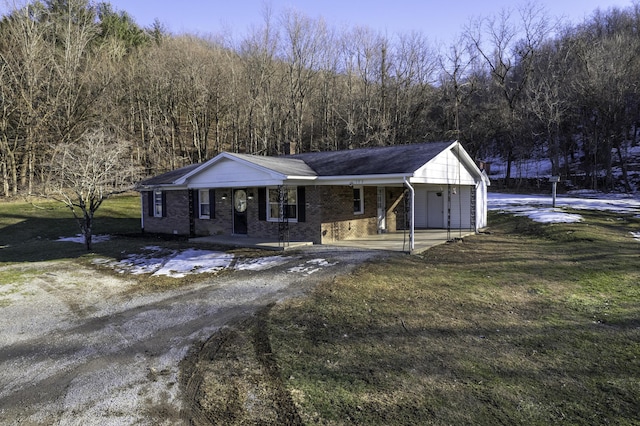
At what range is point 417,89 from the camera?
36594mm

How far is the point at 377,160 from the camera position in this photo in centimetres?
1334

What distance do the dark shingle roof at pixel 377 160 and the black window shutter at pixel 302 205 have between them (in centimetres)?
86

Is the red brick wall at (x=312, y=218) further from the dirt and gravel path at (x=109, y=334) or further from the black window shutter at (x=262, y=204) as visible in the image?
the dirt and gravel path at (x=109, y=334)

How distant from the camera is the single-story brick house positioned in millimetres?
12711

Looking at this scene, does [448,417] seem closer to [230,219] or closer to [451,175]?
[451,175]

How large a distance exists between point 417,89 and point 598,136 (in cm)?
1722

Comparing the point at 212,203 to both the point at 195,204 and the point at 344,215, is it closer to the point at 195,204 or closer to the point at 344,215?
the point at 195,204

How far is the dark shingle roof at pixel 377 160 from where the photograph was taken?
471 inches

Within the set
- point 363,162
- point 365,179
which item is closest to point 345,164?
point 363,162

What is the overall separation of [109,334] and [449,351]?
4.61m

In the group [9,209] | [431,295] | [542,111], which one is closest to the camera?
[431,295]

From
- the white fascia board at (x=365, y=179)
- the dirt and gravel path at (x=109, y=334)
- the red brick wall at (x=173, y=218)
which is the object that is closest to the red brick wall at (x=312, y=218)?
the red brick wall at (x=173, y=218)

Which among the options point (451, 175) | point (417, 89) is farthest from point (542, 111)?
point (451, 175)

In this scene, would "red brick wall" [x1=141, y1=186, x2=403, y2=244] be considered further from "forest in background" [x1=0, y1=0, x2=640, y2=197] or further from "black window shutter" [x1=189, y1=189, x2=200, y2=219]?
"forest in background" [x1=0, y1=0, x2=640, y2=197]
